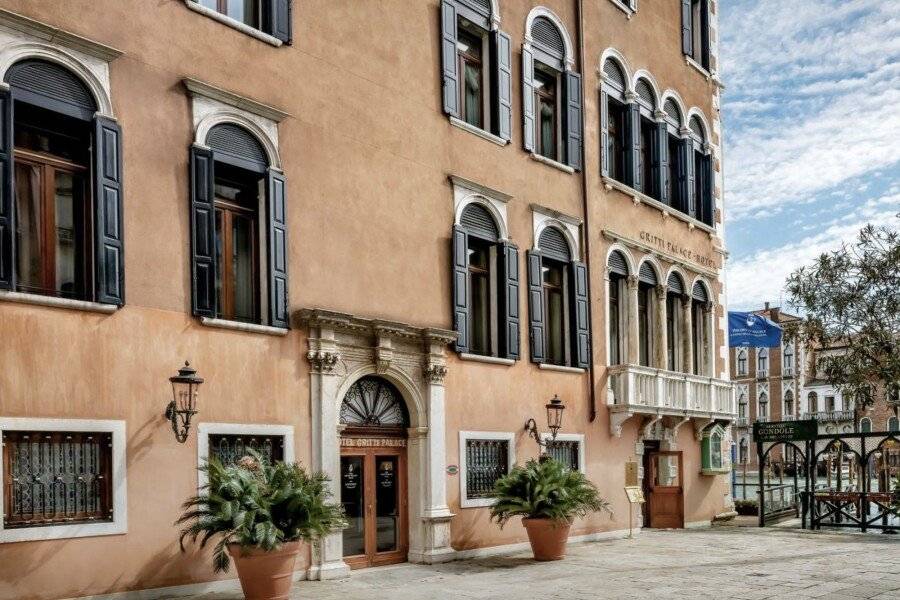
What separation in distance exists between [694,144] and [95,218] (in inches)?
652

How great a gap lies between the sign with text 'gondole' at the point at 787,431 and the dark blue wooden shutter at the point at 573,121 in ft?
24.0

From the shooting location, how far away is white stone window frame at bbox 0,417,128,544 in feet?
32.3

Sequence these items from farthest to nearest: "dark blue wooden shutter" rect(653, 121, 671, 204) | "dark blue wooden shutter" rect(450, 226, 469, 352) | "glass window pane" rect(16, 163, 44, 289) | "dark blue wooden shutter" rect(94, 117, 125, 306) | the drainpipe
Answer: "dark blue wooden shutter" rect(653, 121, 671, 204) → the drainpipe → "dark blue wooden shutter" rect(450, 226, 469, 352) → "dark blue wooden shutter" rect(94, 117, 125, 306) → "glass window pane" rect(16, 163, 44, 289)

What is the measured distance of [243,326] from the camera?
1234cm

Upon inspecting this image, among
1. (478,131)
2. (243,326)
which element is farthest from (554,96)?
(243,326)

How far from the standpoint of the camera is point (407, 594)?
39.1 feet

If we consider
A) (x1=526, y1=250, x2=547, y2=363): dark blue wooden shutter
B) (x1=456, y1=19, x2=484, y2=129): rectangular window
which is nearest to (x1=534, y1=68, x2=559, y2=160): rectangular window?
(x1=456, y1=19, x2=484, y2=129): rectangular window

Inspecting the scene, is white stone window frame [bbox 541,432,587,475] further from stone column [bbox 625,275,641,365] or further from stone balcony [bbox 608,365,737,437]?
stone column [bbox 625,275,641,365]

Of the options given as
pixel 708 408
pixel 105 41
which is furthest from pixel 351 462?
pixel 708 408

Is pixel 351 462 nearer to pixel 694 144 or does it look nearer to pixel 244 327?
pixel 244 327

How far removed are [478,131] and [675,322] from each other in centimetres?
848

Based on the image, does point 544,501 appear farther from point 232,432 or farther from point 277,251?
point 277,251

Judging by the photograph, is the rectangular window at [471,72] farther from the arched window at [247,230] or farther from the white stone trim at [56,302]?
the white stone trim at [56,302]

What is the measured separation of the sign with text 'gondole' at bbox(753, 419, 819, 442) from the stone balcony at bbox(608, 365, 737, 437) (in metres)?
1.15
